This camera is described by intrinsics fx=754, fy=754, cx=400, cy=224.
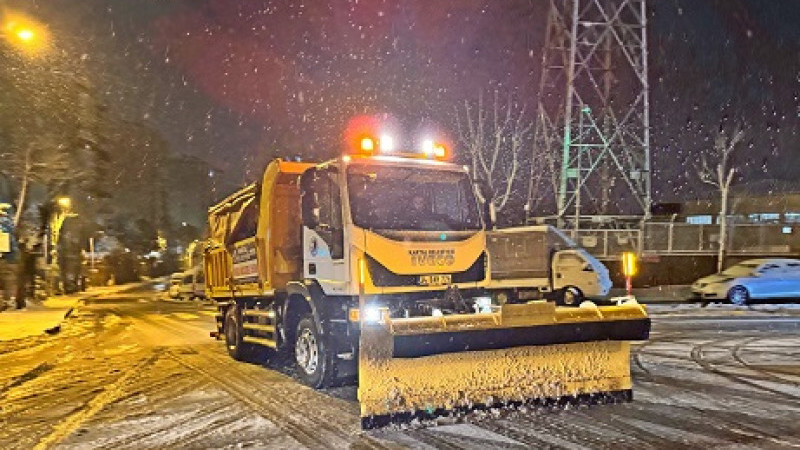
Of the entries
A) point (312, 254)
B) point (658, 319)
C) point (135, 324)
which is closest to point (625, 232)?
point (658, 319)

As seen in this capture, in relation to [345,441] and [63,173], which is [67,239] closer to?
[63,173]

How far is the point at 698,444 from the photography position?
626 cm

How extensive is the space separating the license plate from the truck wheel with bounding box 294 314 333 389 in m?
1.38

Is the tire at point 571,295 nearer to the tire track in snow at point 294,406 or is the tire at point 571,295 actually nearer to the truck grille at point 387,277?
the tire track in snow at point 294,406

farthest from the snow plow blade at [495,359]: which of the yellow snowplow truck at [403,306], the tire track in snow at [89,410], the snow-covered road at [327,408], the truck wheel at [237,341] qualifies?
the truck wheel at [237,341]

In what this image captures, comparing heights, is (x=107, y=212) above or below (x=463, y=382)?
above

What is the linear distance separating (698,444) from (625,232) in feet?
78.4

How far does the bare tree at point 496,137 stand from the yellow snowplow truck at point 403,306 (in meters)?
24.6

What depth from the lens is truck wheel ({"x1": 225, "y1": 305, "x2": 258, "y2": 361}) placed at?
1240 cm

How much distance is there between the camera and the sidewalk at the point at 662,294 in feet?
82.8

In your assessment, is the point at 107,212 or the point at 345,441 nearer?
the point at 345,441

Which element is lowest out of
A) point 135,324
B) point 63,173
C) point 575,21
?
point 135,324

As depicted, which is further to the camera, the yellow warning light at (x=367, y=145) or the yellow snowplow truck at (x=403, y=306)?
the yellow warning light at (x=367, y=145)

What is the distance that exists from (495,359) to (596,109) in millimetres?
25211
